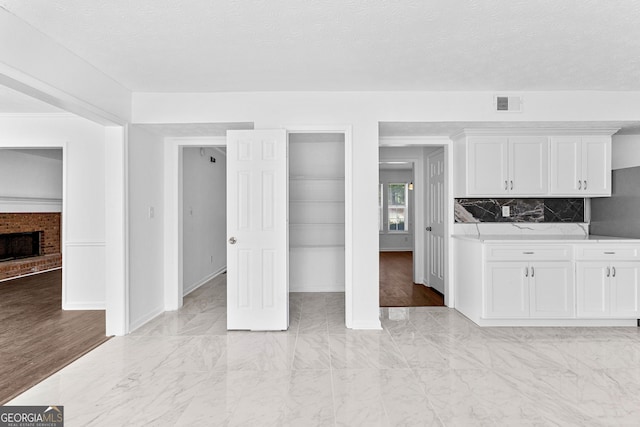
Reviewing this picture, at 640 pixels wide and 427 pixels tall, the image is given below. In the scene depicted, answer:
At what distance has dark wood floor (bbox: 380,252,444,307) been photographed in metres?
5.04

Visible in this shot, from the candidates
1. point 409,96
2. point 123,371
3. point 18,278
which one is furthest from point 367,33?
point 18,278

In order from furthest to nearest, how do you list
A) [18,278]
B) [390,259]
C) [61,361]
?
[390,259]
[18,278]
[61,361]

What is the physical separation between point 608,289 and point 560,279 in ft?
1.70

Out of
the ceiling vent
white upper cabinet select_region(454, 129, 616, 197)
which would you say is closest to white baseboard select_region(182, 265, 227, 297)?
white upper cabinet select_region(454, 129, 616, 197)

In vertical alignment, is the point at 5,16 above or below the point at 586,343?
above

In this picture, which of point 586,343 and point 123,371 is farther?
point 586,343

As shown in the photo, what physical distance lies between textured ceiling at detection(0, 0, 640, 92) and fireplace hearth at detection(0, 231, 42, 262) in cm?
533

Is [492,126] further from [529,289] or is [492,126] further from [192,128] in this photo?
[192,128]

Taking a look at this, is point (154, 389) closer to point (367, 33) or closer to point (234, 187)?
point (234, 187)

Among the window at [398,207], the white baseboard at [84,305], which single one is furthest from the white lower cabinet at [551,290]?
the window at [398,207]

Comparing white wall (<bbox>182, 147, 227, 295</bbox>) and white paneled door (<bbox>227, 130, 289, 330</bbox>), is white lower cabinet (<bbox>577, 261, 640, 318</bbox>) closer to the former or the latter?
white paneled door (<bbox>227, 130, 289, 330</bbox>)

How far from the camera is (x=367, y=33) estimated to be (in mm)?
2678

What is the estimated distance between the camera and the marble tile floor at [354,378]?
7.39ft

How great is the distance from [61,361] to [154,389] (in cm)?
109
